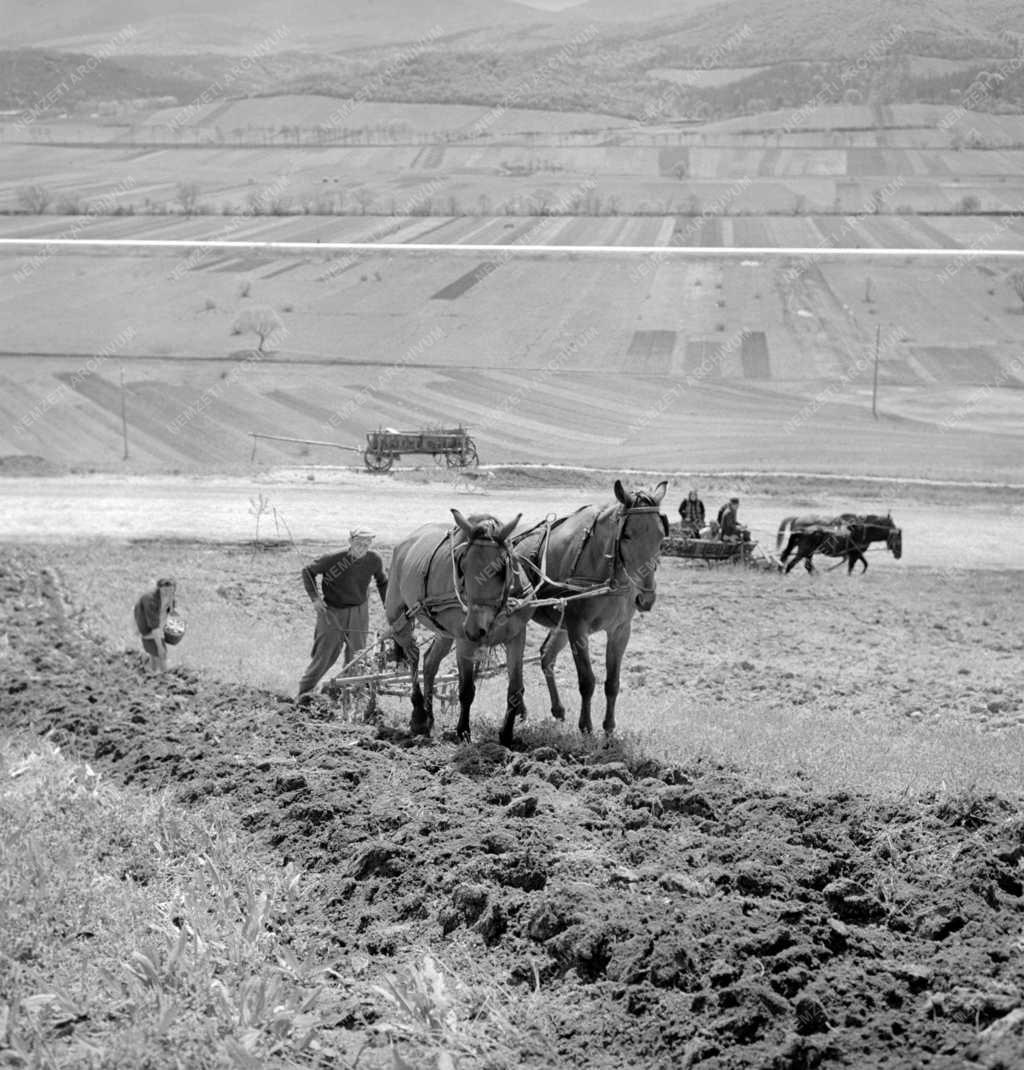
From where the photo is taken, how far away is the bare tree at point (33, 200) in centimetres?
10412

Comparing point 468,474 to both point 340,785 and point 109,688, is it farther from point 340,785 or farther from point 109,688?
point 340,785

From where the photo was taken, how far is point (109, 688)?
44.1 ft

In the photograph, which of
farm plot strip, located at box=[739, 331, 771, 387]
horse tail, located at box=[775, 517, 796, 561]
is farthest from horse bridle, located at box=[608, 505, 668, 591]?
farm plot strip, located at box=[739, 331, 771, 387]

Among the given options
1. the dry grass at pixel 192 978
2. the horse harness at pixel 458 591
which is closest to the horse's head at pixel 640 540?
the horse harness at pixel 458 591

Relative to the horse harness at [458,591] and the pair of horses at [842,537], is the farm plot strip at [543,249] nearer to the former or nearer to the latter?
the pair of horses at [842,537]

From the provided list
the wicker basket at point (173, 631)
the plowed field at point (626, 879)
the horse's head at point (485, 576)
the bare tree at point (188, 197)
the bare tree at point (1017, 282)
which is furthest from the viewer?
the bare tree at point (188, 197)

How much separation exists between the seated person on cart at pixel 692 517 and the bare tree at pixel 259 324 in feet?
142

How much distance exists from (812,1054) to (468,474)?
109ft

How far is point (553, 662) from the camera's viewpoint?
13.7 m

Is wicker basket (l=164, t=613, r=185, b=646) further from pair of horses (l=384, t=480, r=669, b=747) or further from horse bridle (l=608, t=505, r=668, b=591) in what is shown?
horse bridle (l=608, t=505, r=668, b=591)

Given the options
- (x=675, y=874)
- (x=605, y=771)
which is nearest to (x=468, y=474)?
(x=605, y=771)

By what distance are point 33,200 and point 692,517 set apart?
9003 cm

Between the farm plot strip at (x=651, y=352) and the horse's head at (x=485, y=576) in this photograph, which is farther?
the farm plot strip at (x=651, y=352)

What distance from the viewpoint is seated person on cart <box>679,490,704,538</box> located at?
86.5 feet
